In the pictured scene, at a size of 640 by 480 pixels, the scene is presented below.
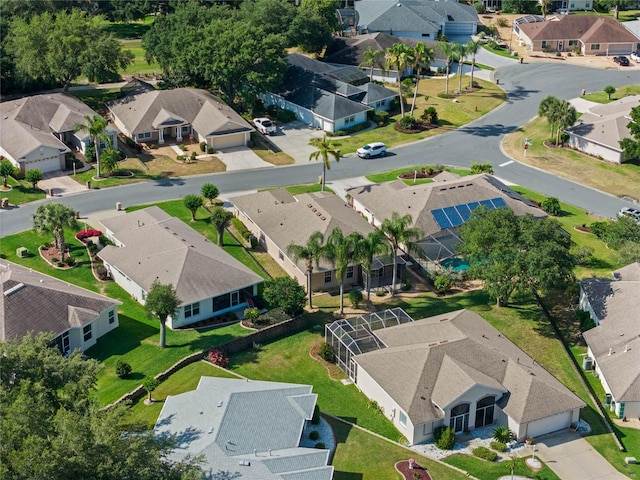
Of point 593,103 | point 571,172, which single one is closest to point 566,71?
point 593,103

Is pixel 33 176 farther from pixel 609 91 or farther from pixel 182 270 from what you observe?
pixel 609 91

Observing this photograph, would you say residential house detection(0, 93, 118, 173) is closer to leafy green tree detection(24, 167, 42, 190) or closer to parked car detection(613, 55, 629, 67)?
leafy green tree detection(24, 167, 42, 190)

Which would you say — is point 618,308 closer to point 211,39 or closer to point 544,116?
point 544,116

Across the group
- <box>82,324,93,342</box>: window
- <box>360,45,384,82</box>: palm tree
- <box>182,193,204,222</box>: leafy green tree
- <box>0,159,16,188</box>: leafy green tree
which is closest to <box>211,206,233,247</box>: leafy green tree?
<box>182,193,204,222</box>: leafy green tree

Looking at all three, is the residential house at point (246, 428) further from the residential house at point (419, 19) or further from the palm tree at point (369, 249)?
the residential house at point (419, 19)

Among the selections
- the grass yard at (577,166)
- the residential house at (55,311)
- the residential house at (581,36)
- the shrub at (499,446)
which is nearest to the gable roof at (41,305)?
the residential house at (55,311)

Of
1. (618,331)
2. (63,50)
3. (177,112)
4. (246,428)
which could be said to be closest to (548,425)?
(618,331)

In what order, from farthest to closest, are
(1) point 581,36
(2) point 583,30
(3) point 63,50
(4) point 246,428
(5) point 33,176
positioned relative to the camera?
1. (2) point 583,30
2. (1) point 581,36
3. (3) point 63,50
4. (5) point 33,176
5. (4) point 246,428

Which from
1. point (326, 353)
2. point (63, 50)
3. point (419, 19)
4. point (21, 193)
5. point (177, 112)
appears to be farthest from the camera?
point (419, 19)
